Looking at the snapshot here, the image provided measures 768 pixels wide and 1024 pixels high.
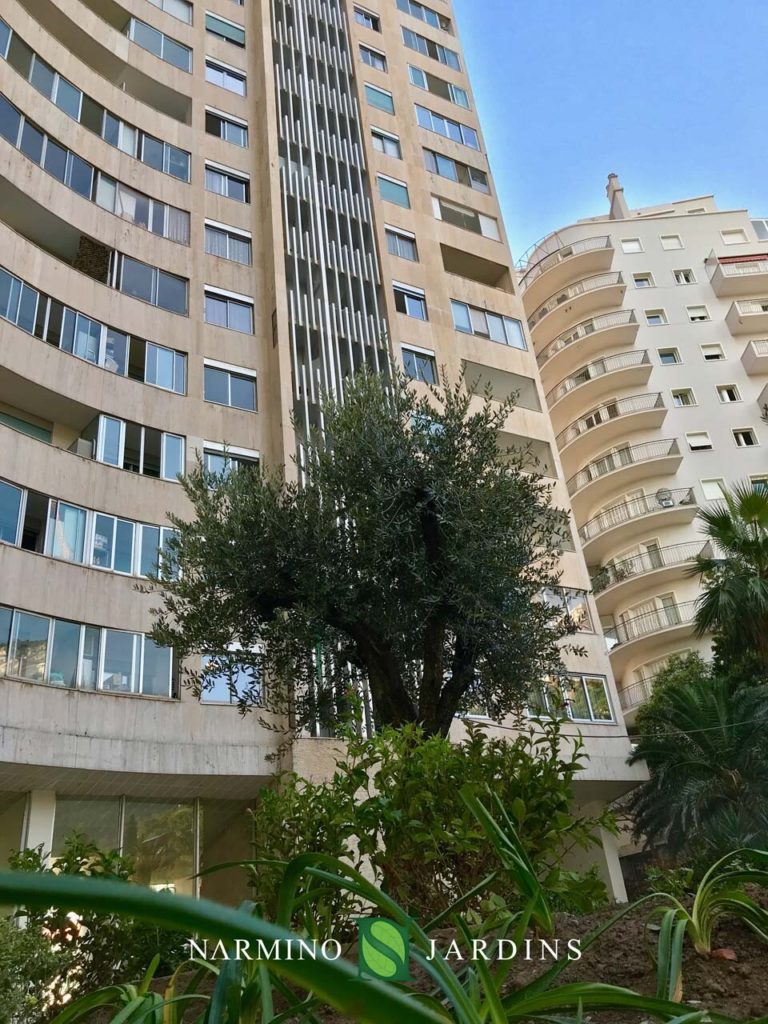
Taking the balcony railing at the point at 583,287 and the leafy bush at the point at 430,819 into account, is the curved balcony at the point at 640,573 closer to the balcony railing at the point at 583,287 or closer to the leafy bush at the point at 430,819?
the balcony railing at the point at 583,287

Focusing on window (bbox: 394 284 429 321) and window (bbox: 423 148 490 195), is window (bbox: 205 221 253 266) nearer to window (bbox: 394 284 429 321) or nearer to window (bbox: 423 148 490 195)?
window (bbox: 394 284 429 321)

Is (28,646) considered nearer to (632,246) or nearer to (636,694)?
(636,694)

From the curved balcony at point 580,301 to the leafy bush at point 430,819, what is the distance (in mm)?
43324

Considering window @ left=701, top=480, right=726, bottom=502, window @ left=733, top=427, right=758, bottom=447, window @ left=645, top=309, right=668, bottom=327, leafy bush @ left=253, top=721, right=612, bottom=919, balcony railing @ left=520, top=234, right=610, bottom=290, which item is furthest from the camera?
balcony railing @ left=520, top=234, right=610, bottom=290

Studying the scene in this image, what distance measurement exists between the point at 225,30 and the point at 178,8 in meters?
1.67

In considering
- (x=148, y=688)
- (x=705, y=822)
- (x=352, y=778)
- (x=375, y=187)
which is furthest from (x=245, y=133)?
(x=352, y=778)

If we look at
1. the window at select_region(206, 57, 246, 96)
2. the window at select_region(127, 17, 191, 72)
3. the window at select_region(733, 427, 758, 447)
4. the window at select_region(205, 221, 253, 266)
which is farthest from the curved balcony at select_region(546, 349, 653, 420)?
the window at select_region(127, 17, 191, 72)

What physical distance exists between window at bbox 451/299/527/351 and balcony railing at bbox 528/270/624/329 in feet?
63.6

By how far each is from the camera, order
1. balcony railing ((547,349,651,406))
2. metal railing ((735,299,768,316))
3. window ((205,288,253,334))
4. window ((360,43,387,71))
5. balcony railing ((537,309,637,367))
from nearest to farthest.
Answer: window ((205,288,253,334))
window ((360,43,387,71))
balcony railing ((547,349,651,406))
balcony railing ((537,309,637,367))
metal railing ((735,299,768,316))

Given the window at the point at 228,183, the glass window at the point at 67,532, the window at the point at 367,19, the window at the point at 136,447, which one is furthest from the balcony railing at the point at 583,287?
the glass window at the point at 67,532

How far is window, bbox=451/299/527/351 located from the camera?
27.0 meters

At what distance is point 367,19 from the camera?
32.7 meters

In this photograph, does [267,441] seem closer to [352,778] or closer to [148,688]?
[148,688]

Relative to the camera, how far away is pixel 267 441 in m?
21.8
